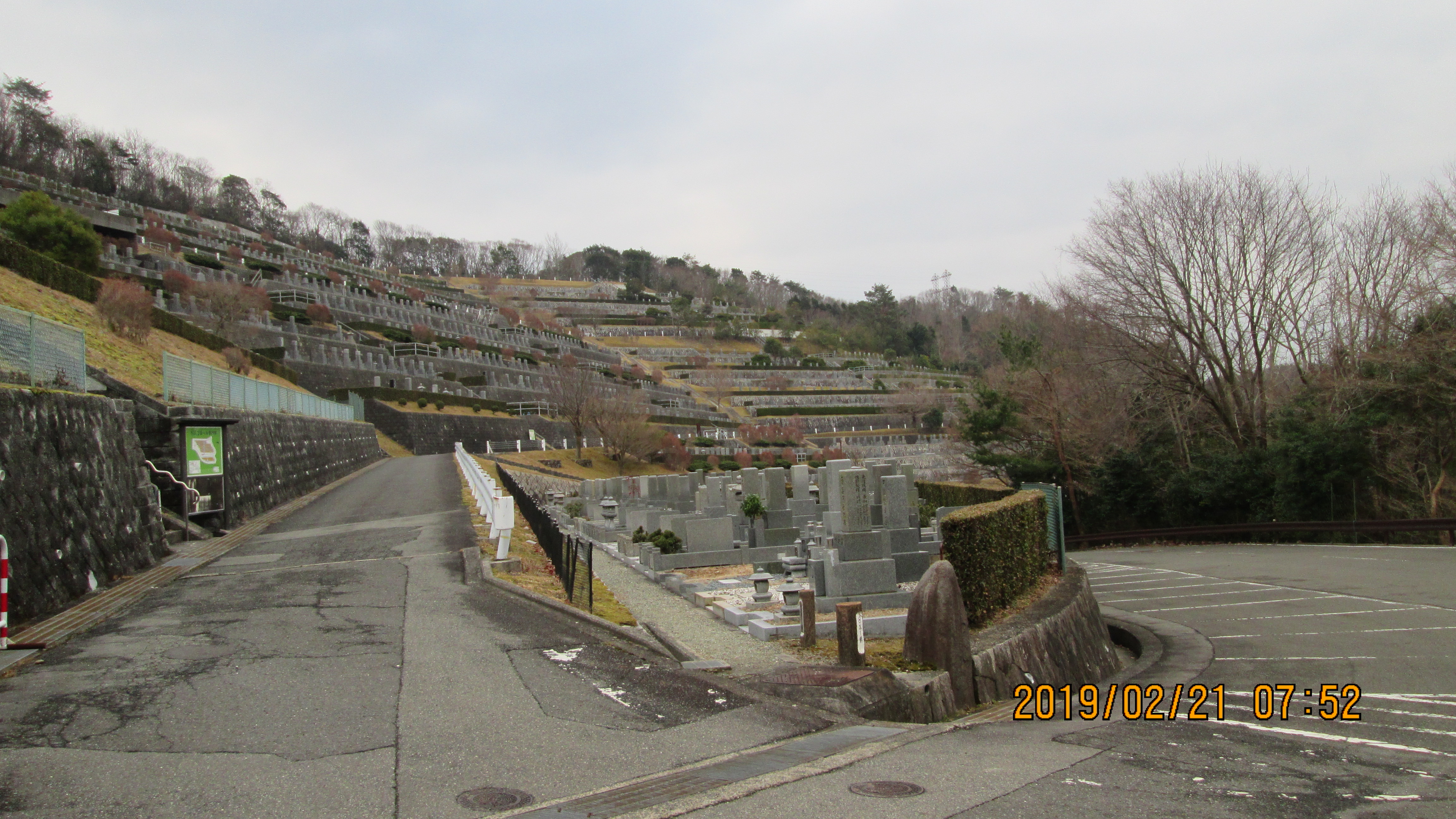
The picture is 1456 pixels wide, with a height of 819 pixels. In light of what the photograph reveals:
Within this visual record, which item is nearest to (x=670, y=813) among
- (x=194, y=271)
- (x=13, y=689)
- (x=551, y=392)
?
(x=13, y=689)

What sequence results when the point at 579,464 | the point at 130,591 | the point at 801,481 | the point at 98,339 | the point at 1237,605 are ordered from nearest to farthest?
the point at 130,591 < the point at 1237,605 < the point at 801,481 < the point at 98,339 < the point at 579,464

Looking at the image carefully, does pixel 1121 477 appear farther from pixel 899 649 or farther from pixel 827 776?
pixel 827 776

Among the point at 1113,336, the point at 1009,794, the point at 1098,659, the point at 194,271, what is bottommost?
the point at 1098,659

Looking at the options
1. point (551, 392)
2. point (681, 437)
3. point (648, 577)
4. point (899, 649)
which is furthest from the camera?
point (681, 437)

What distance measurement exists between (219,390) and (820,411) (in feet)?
215

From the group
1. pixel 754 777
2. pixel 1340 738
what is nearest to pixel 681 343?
pixel 1340 738

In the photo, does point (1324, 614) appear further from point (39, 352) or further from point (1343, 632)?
point (39, 352)

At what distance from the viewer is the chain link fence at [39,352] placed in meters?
9.95

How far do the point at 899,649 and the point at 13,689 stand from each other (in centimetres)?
778

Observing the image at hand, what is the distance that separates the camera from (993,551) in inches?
414

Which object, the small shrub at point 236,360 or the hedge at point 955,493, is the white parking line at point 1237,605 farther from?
the small shrub at point 236,360

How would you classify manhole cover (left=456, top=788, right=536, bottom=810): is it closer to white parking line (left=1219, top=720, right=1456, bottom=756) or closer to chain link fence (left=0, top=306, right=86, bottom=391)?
white parking line (left=1219, top=720, right=1456, bottom=756)

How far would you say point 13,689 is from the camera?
20.3 feet

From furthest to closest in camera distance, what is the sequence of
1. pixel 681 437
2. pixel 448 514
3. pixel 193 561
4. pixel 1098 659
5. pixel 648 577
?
pixel 681 437 → pixel 448 514 → pixel 648 577 → pixel 193 561 → pixel 1098 659
